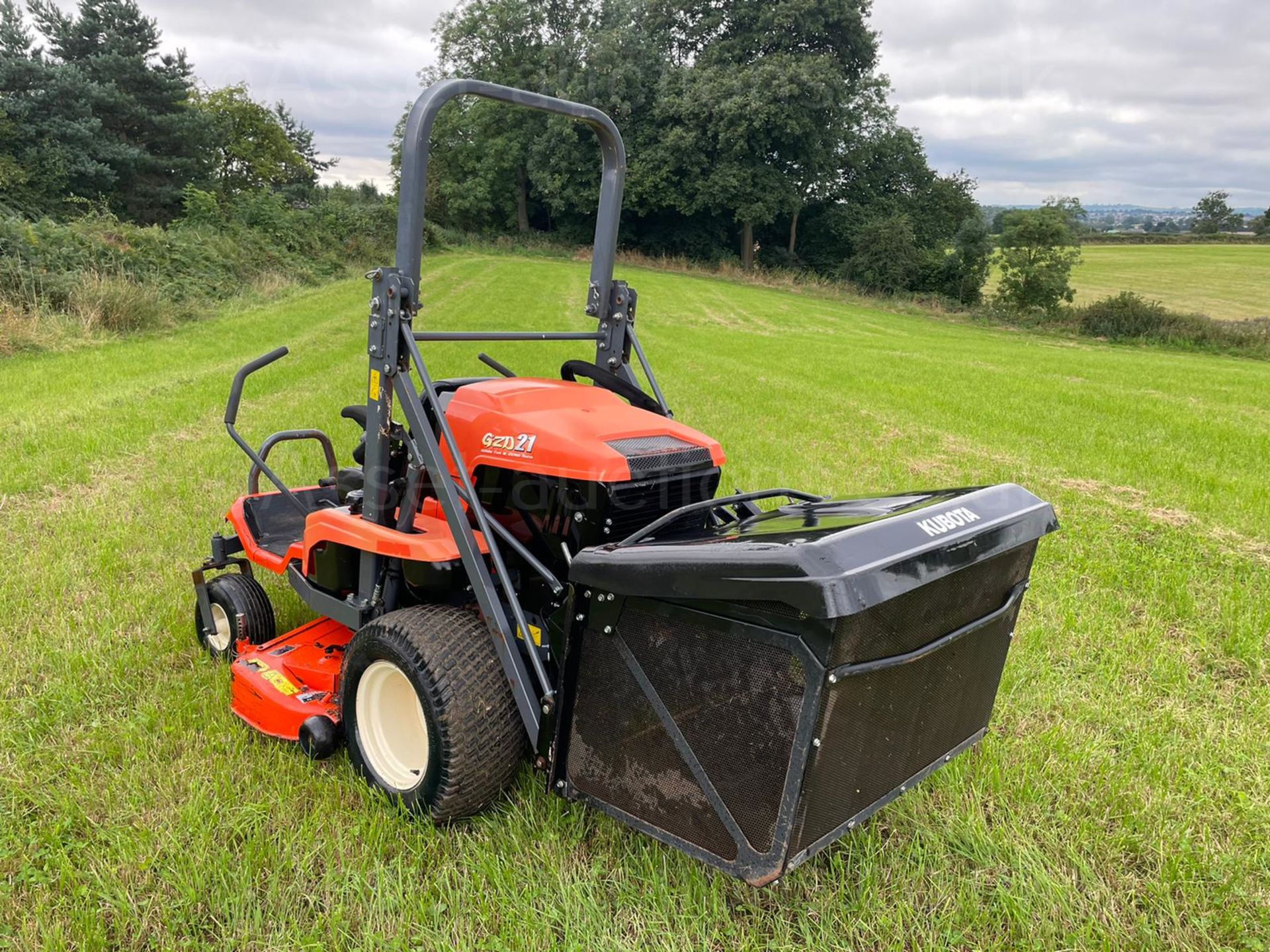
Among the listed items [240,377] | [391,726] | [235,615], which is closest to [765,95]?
[240,377]

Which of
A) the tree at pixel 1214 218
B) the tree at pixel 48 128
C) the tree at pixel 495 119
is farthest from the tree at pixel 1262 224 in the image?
the tree at pixel 48 128

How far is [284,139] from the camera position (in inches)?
1858

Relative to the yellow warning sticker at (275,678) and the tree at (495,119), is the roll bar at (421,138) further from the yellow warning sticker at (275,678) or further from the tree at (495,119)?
the tree at (495,119)

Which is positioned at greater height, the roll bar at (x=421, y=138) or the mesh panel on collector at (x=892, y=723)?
the roll bar at (x=421, y=138)

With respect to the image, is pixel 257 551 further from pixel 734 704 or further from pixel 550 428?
pixel 734 704

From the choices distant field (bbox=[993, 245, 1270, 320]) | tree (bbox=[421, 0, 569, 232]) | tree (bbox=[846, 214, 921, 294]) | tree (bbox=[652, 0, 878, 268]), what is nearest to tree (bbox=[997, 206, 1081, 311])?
distant field (bbox=[993, 245, 1270, 320])

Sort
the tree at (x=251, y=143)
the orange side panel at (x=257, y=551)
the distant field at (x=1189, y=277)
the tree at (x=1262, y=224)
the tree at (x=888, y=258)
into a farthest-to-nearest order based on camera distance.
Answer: the tree at (x=1262, y=224), the tree at (x=251, y=143), the tree at (x=888, y=258), the distant field at (x=1189, y=277), the orange side panel at (x=257, y=551)

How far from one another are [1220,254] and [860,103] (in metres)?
29.2

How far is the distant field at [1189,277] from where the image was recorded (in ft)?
108

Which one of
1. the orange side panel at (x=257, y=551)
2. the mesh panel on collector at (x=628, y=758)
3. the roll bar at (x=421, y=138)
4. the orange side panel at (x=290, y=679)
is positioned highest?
the roll bar at (x=421, y=138)

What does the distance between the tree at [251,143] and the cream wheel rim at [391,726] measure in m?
46.8

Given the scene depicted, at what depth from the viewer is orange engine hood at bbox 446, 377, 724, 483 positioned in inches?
97.2

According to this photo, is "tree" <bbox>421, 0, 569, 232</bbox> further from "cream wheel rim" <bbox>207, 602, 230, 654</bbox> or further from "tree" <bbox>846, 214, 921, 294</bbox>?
"cream wheel rim" <bbox>207, 602, 230, 654</bbox>

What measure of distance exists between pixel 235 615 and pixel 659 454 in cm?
195
